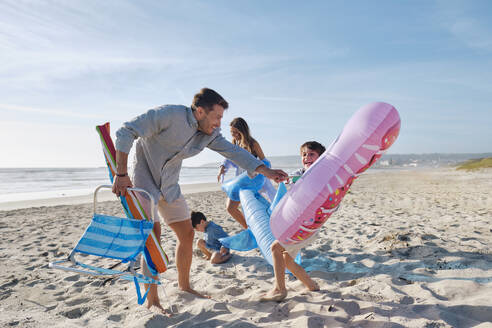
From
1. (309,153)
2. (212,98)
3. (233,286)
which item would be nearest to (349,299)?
(233,286)

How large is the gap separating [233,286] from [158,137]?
5.69ft

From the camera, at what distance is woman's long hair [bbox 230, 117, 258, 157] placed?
186 inches

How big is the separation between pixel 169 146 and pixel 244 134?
215cm

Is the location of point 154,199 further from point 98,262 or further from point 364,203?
point 364,203

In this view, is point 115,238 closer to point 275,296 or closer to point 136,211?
point 136,211

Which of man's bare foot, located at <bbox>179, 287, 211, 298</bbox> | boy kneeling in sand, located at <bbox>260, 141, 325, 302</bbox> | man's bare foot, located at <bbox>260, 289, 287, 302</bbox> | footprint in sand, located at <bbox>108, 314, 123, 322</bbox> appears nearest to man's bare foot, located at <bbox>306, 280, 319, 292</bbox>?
boy kneeling in sand, located at <bbox>260, 141, 325, 302</bbox>

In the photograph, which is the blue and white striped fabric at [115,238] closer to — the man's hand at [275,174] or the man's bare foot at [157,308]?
the man's bare foot at [157,308]

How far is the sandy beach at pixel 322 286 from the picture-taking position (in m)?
2.48

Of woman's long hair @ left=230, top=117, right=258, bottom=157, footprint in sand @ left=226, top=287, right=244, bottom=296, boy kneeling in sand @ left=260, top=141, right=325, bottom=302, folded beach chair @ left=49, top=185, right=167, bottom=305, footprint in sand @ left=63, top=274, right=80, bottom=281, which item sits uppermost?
woman's long hair @ left=230, top=117, right=258, bottom=157

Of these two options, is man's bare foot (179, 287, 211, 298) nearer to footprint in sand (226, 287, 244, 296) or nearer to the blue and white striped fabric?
footprint in sand (226, 287, 244, 296)

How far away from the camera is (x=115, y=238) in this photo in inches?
98.2

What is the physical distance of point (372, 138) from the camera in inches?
98.7

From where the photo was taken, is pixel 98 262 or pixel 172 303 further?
pixel 98 262

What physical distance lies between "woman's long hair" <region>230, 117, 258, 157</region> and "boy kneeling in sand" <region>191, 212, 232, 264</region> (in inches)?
47.4
